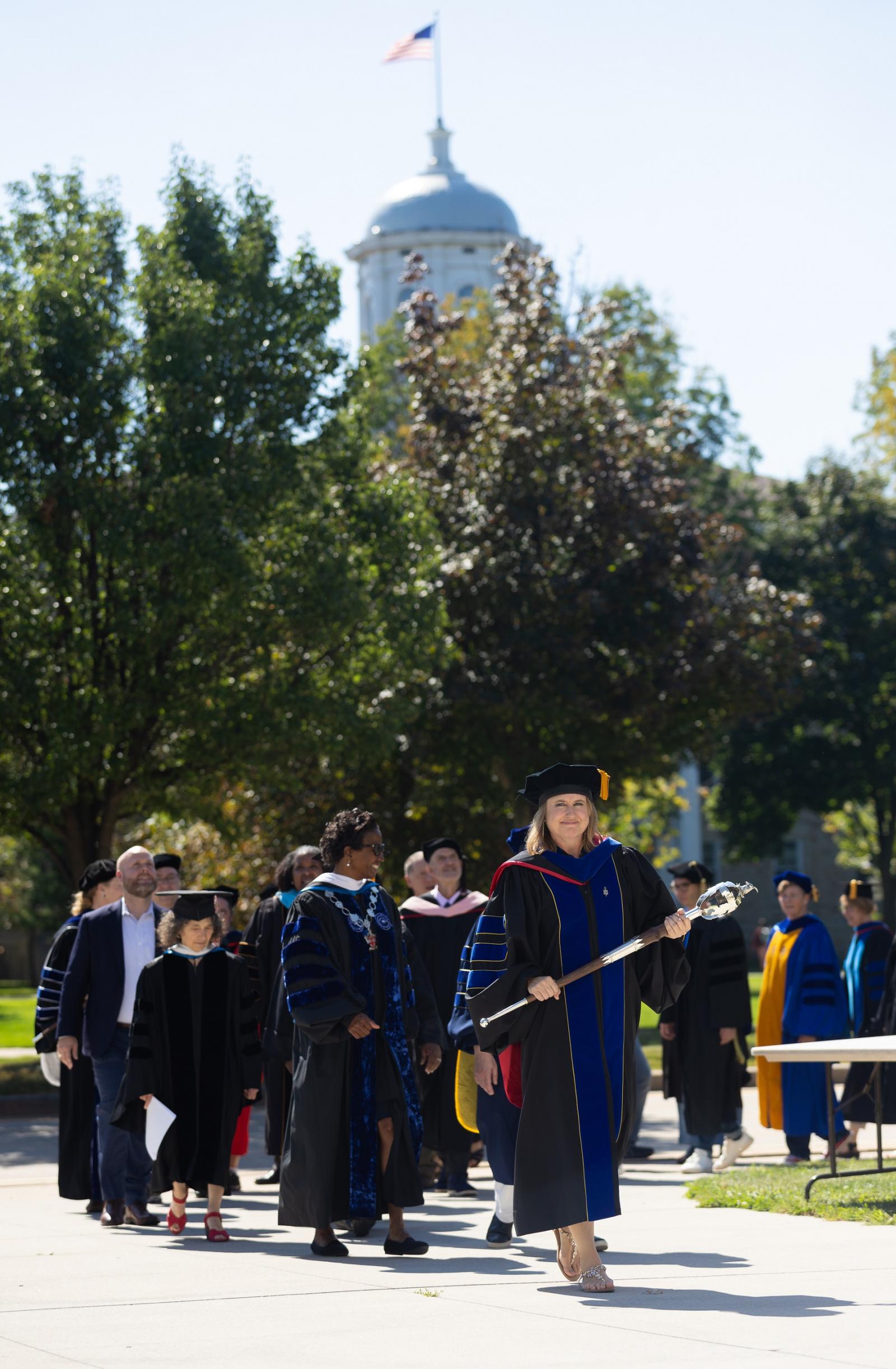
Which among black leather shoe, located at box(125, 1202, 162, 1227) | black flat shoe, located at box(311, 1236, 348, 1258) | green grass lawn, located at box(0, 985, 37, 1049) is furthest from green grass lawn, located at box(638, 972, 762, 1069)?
black flat shoe, located at box(311, 1236, 348, 1258)

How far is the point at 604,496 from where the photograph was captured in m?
25.6

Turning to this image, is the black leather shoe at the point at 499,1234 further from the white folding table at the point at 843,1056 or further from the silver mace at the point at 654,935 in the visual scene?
the silver mace at the point at 654,935

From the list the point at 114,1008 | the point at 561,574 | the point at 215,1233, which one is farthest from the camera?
the point at 561,574

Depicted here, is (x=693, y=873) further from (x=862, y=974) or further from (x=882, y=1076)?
(x=882, y=1076)

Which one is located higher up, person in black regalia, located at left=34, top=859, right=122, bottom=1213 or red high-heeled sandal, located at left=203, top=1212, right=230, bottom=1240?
person in black regalia, located at left=34, top=859, right=122, bottom=1213

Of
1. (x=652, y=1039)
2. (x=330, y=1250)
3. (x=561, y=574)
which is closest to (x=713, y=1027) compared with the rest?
(x=330, y=1250)

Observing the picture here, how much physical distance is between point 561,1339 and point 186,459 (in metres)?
14.6

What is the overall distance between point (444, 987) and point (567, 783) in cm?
467

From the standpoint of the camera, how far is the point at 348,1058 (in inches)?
346

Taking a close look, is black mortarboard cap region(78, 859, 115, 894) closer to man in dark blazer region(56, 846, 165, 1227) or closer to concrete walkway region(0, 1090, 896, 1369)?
man in dark blazer region(56, 846, 165, 1227)

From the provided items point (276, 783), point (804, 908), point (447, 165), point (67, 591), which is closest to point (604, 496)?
point (276, 783)

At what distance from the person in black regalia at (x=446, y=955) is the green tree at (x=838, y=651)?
27214mm

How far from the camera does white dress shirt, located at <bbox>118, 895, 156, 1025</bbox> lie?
411 inches

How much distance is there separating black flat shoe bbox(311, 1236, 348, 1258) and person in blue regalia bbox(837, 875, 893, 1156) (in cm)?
521
